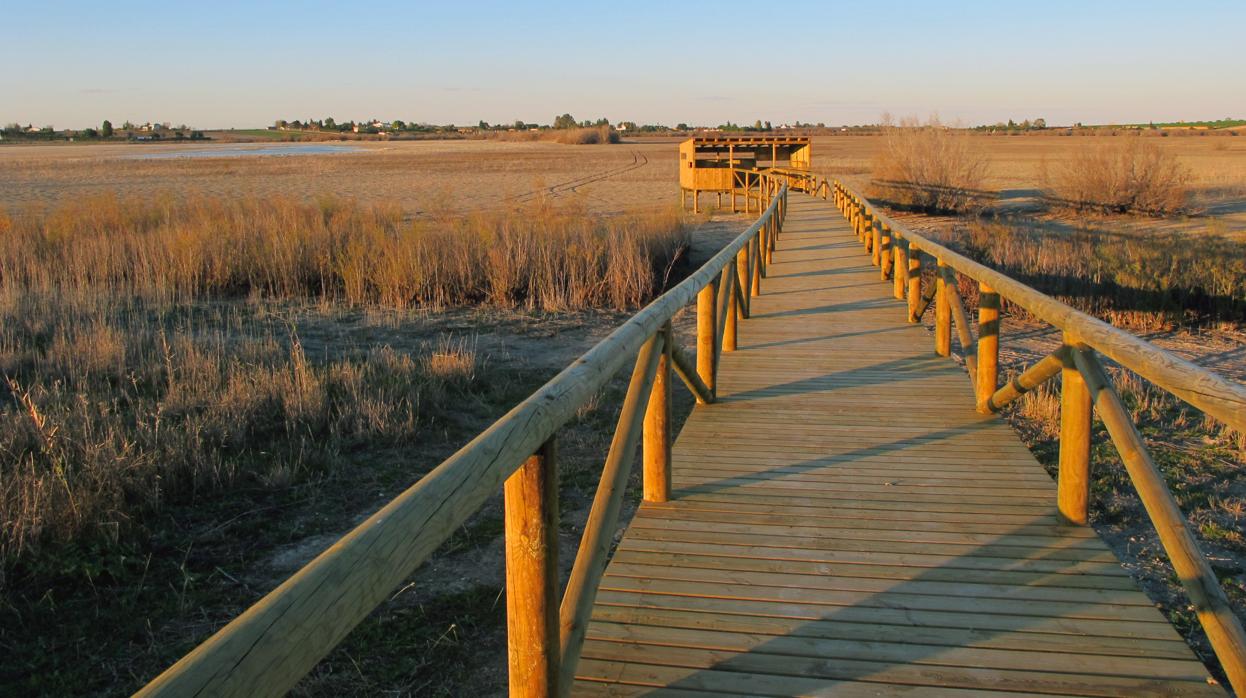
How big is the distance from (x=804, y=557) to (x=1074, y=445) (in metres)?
1.17

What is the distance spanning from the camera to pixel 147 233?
638 inches

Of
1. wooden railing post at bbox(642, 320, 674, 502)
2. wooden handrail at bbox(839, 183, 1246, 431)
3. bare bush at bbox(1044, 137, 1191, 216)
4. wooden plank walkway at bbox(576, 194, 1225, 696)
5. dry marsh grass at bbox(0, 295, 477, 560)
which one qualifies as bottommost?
dry marsh grass at bbox(0, 295, 477, 560)

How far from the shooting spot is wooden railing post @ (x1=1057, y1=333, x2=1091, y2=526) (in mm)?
3682

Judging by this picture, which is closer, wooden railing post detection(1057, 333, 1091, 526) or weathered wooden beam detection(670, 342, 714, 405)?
wooden railing post detection(1057, 333, 1091, 526)

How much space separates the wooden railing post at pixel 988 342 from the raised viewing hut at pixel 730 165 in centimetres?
2348

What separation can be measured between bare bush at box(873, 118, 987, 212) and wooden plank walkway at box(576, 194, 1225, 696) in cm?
2332

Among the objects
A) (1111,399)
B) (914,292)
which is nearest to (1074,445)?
(1111,399)

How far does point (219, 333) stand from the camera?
1112cm

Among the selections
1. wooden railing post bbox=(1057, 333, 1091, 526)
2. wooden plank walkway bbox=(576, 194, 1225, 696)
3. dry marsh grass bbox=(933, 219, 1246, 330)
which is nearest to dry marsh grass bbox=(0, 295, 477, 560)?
wooden plank walkway bbox=(576, 194, 1225, 696)

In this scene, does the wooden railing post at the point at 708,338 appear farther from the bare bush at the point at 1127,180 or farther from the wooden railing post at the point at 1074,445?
the bare bush at the point at 1127,180

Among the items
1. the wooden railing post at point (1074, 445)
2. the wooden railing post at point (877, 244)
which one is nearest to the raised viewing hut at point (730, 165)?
the wooden railing post at point (877, 244)

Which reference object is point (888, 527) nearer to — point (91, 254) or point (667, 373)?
point (667, 373)

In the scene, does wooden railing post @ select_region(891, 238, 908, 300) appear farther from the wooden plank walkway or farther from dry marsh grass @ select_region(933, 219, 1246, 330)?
the wooden plank walkway

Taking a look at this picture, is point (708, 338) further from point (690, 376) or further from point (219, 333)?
point (219, 333)
